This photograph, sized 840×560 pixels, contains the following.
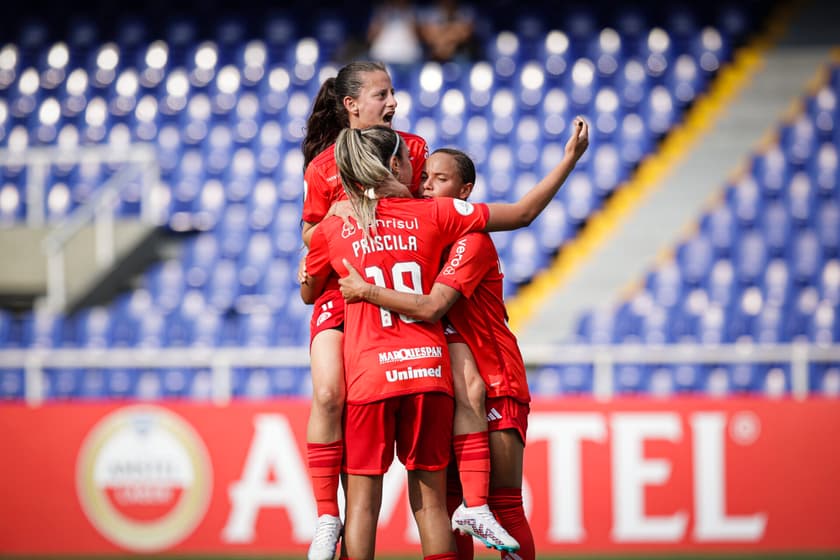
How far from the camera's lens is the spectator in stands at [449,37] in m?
11.0

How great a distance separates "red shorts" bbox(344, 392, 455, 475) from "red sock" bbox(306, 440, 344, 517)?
0.26 ft

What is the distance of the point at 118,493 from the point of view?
695cm

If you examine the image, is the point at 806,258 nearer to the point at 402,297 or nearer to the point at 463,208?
the point at 463,208

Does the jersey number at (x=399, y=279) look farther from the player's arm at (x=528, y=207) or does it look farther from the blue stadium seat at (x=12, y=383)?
the blue stadium seat at (x=12, y=383)

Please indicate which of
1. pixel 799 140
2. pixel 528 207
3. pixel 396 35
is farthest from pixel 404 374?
pixel 799 140

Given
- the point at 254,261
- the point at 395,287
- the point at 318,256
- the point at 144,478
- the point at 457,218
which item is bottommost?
the point at 144,478

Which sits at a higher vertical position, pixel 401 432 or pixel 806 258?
pixel 806 258

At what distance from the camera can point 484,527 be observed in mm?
3613

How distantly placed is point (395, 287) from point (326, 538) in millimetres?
861

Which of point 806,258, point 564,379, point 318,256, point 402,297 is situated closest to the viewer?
point 402,297

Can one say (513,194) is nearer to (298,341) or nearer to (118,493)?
(298,341)

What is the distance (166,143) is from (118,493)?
4.85 meters

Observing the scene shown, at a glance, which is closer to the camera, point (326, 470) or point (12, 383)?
point (326, 470)

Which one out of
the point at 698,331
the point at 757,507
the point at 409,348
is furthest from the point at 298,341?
the point at 409,348
